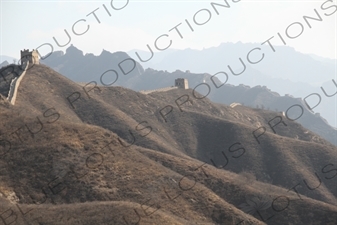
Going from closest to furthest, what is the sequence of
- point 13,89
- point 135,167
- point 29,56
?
point 135,167 → point 13,89 → point 29,56

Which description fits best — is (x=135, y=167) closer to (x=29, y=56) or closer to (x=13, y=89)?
(x=13, y=89)

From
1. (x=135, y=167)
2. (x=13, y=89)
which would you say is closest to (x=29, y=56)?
(x=13, y=89)

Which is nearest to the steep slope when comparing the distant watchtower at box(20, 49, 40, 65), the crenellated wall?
the crenellated wall

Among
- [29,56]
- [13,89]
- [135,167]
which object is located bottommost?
[135,167]

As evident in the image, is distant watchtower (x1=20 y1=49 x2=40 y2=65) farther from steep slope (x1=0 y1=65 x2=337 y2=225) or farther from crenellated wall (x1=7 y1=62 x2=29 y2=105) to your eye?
crenellated wall (x1=7 y1=62 x2=29 y2=105)

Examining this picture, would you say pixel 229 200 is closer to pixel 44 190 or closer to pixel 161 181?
pixel 161 181

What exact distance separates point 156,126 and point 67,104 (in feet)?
67.4

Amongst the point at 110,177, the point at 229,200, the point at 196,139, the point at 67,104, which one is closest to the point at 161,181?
the point at 110,177

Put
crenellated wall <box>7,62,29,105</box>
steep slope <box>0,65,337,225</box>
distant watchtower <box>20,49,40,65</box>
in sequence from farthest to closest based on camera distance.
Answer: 1. distant watchtower <box>20,49,40,65</box>
2. crenellated wall <box>7,62,29,105</box>
3. steep slope <box>0,65,337,225</box>

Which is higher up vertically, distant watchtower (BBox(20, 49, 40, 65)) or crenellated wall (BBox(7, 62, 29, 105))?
distant watchtower (BBox(20, 49, 40, 65))

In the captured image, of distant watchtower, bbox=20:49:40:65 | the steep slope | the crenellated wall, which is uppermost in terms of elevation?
distant watchtower, bbox=20:49:40:65

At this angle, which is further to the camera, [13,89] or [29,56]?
[29,56]

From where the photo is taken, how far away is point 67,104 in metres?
87.9

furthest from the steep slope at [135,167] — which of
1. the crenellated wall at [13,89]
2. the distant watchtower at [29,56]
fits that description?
the distant watchtower at [29,56]
